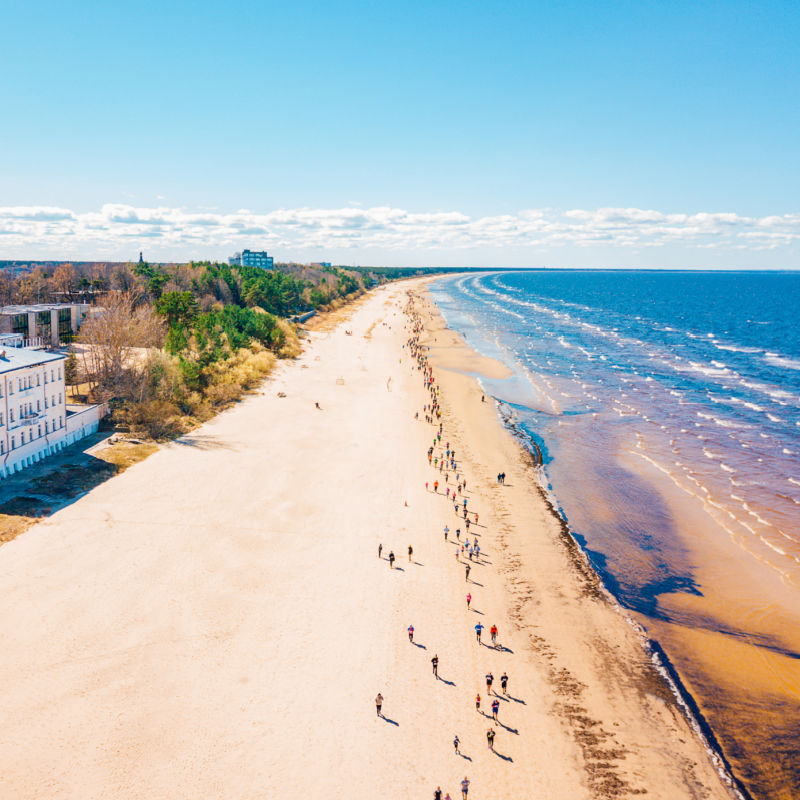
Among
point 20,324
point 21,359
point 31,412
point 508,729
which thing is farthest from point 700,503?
point 20,324

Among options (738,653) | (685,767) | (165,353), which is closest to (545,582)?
(738,653)

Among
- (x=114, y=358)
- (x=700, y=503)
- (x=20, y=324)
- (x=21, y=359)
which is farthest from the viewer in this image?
(x=20, y=324)

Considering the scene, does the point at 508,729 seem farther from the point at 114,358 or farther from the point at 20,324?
the point at 20,324

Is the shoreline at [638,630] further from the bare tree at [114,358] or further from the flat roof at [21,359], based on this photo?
the flat roof at [21,359]

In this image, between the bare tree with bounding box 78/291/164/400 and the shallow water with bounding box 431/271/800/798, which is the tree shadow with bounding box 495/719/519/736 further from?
the bare tree with bounding box 78/291/164/400

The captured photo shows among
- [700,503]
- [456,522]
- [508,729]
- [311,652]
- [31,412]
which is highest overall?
[31,412]

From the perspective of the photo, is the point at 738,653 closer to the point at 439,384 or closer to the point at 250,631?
the point at 250,631
